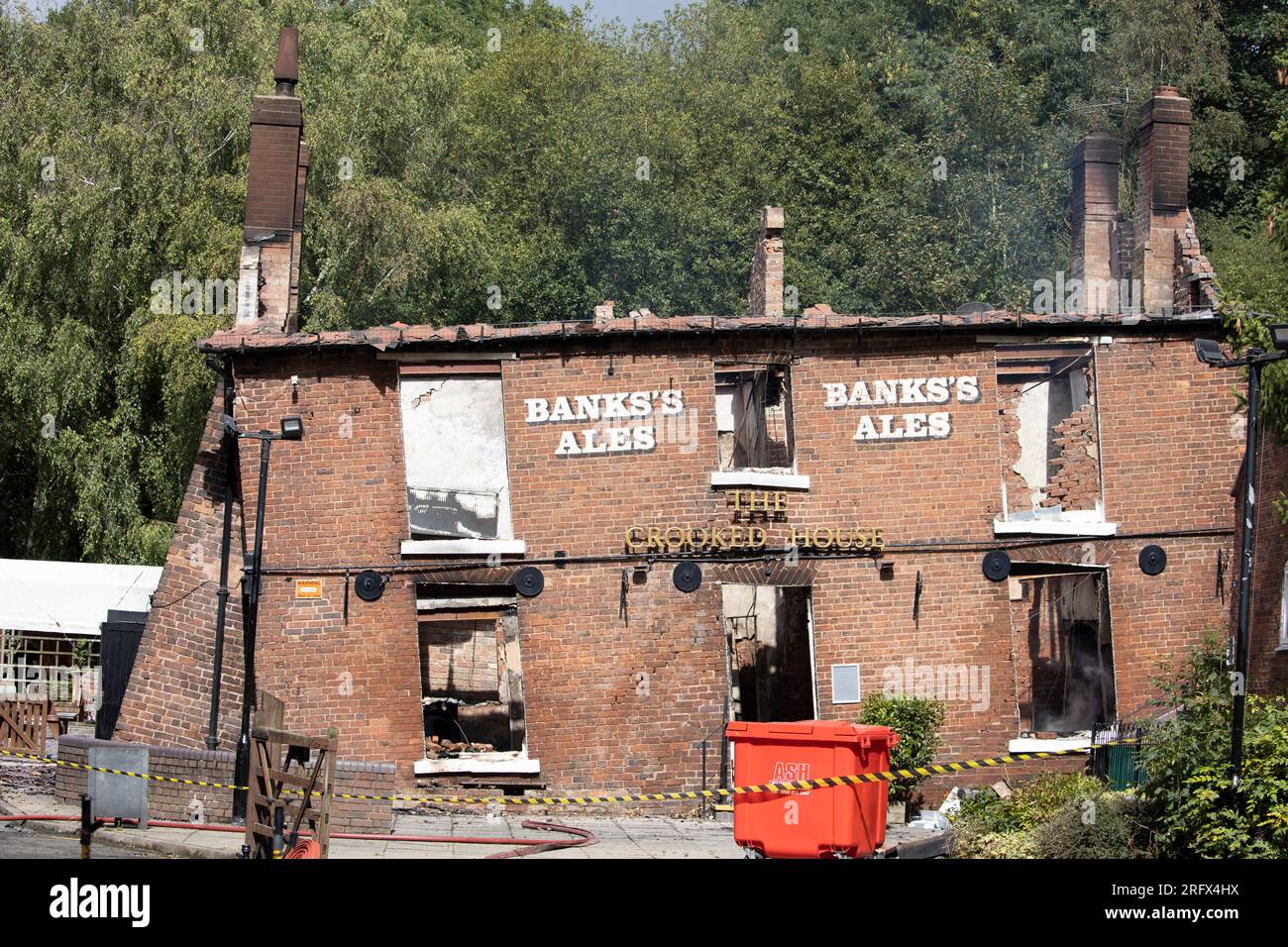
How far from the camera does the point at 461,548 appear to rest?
19.9 metres

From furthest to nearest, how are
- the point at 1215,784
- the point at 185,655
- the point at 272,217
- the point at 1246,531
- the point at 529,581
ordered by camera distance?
the point at 272,217, the point at 185,655, the point at 529,581, the point at 1246,531, the point at 1215,784

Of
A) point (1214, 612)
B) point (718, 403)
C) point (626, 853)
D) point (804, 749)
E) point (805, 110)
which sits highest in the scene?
point (805, 110)

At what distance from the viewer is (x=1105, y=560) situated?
798 inches

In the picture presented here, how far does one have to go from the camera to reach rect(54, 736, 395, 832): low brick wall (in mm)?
17094

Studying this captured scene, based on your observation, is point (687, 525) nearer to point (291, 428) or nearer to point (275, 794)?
point (291, 428)

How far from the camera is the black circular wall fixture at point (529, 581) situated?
19.9m

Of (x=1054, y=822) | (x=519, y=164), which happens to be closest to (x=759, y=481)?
(x=1054, y=822)

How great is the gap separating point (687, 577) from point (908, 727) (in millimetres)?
3355

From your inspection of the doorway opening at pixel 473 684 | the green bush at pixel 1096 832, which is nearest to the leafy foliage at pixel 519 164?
the doorway opening at pixel 473 684

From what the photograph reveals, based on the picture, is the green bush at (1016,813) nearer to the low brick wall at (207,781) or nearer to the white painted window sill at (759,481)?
the white painted window sill at (759,481)

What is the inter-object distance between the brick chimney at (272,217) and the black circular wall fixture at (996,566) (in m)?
10.0

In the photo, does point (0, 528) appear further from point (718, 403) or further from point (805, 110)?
point (805, 110)
